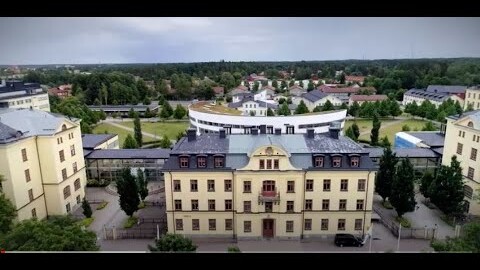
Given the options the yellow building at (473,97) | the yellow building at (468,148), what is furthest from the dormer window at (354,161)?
the yellow building at (473,97)

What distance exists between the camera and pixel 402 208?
855 centimetres

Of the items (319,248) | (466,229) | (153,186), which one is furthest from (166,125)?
(466,229)

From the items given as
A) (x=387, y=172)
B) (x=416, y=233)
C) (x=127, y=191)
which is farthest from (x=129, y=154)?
(x=416, y=233)

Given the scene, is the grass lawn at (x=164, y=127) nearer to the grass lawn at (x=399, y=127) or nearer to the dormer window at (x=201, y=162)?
the dormer window at (x=201, y=162)

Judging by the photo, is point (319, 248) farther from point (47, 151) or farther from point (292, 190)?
point (47, 151)

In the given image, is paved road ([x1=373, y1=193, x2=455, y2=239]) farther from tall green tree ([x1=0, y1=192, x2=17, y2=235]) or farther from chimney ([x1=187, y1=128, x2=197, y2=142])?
tall green tree ([x1=0, y1=192, x2=17, y2=235])

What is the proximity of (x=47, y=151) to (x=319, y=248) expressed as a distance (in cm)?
719

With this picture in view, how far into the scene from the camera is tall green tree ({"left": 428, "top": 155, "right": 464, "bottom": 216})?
847 centimetres

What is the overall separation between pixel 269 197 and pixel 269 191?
0.16m

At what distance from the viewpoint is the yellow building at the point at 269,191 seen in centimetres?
770

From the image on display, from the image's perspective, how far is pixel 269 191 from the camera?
7.77 metres

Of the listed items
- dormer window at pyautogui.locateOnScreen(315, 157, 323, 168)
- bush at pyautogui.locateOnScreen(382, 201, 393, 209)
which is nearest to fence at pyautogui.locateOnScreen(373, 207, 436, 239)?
bush at pyautogui.locateOnScreen(382, 201, 393, 209)

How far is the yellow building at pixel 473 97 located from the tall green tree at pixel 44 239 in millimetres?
22038
